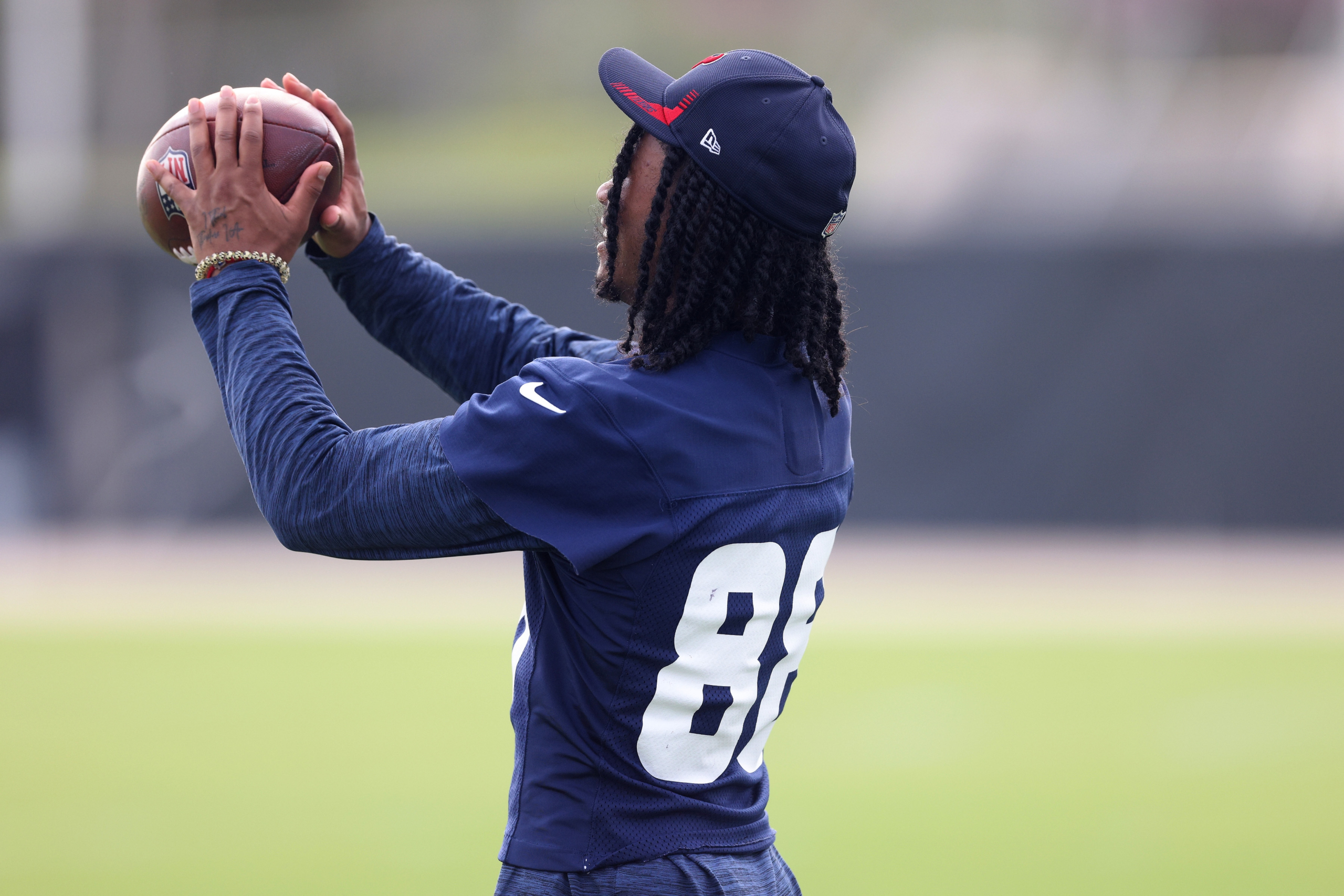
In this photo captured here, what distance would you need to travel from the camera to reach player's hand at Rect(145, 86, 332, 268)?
6.26 feet

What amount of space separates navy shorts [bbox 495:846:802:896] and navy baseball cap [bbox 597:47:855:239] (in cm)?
89

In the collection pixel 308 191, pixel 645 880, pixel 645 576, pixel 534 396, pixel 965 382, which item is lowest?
pixel 965 382

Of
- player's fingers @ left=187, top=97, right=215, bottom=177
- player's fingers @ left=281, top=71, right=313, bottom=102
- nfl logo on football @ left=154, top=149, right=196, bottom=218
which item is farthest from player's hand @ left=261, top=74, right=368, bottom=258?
player's fingers @ left=187, top=97, right=215, bottom=177

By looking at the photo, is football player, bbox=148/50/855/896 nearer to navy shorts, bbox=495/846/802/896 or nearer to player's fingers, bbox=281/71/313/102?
navy shorts, bbox=495/846/802/896

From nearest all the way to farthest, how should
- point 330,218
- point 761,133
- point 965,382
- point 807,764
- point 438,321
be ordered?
point 761,133
point 330,218
point 438,321
point 807,764
point 965,382

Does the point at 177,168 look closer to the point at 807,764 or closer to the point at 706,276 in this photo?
the point at 706,276

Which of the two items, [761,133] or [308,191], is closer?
[761,133]

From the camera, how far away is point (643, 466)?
69.4 inches

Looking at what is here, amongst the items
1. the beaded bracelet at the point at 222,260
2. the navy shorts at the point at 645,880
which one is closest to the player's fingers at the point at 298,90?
the beaded bracelet at the point at 222,260

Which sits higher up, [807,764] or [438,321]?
[438,321]

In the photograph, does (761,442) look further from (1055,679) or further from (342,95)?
(342,95)

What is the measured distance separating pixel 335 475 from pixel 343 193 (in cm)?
87

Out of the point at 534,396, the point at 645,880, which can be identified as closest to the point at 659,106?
the point at 534,396

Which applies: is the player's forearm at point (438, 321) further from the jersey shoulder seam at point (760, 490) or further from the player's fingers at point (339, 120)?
the jersey shoulder seam at point (760, 490)
